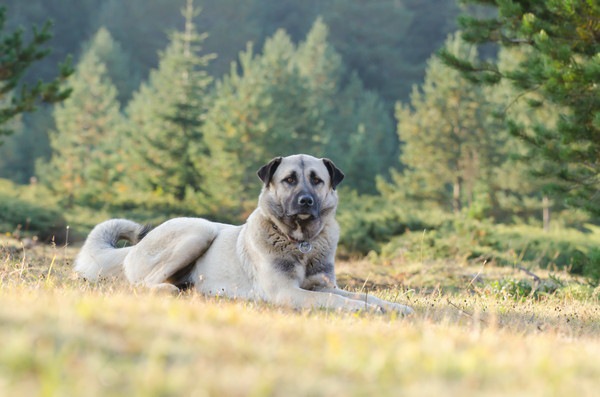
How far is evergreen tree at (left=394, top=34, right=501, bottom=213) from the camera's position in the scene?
103ft

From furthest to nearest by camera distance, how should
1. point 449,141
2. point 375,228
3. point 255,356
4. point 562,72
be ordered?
point 449,141 < point 375,228 < point 562,72 < point 255,356

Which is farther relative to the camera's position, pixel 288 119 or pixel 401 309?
pixel 288 119

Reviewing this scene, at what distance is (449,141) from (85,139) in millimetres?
18967

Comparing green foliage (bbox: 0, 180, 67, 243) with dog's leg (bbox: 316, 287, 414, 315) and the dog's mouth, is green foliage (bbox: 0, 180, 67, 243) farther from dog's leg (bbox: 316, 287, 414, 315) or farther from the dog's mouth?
dog's leg (bbox: 316, 287, 414, 315)

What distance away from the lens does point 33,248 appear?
1205cm

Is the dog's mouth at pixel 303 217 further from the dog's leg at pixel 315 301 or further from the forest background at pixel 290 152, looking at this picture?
the forest background at pixel 290 152

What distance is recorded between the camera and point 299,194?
624 cm

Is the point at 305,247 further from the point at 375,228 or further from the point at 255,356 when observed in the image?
the point at 375,228

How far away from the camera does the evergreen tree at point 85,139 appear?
31.9m

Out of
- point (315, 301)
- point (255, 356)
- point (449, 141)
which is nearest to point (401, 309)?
point (315, 301)

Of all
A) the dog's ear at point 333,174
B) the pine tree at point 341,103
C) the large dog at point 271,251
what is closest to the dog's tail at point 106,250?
the large dog at point 271,251

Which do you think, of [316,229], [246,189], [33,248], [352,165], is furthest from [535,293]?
[352,165]

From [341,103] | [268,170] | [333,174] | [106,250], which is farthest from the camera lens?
[341,103]

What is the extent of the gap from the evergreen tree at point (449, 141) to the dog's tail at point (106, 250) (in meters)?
25.0
